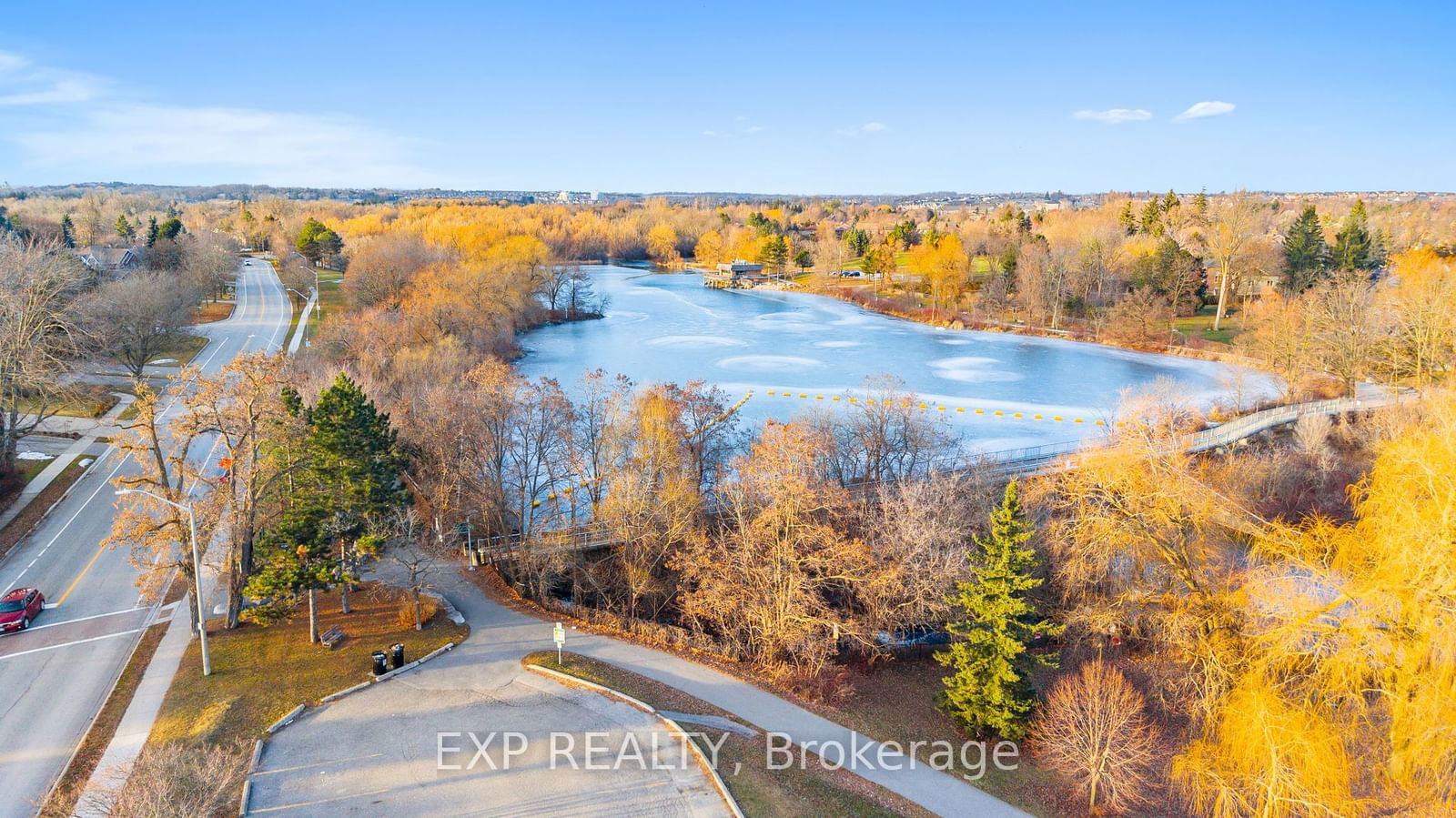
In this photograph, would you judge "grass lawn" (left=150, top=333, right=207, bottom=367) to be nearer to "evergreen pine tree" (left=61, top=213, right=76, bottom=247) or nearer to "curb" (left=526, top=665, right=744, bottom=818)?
"evergreen pine tree" (left=61, top=213, right=76, bottom=247)

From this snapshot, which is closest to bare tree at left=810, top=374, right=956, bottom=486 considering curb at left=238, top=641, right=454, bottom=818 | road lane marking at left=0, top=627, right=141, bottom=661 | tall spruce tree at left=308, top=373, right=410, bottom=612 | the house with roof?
curb at left=238, top=641, right=454, bottom=818

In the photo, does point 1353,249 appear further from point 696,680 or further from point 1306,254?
point 696,680

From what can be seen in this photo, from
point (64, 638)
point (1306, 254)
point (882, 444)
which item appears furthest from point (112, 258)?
point (1306, 254)

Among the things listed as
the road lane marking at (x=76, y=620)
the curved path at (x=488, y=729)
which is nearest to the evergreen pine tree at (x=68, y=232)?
the road lane marking at (x=76, y=620)

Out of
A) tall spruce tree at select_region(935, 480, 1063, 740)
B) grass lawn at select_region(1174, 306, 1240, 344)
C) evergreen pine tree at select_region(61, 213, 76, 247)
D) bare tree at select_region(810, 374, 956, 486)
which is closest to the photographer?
tall spruce tree at select_region(935, 480, 1063, 740)

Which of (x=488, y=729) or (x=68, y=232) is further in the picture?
(x=68, y=232)

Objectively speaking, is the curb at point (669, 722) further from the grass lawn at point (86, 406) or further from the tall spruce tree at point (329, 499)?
the grass lawn at point (86, 406)
